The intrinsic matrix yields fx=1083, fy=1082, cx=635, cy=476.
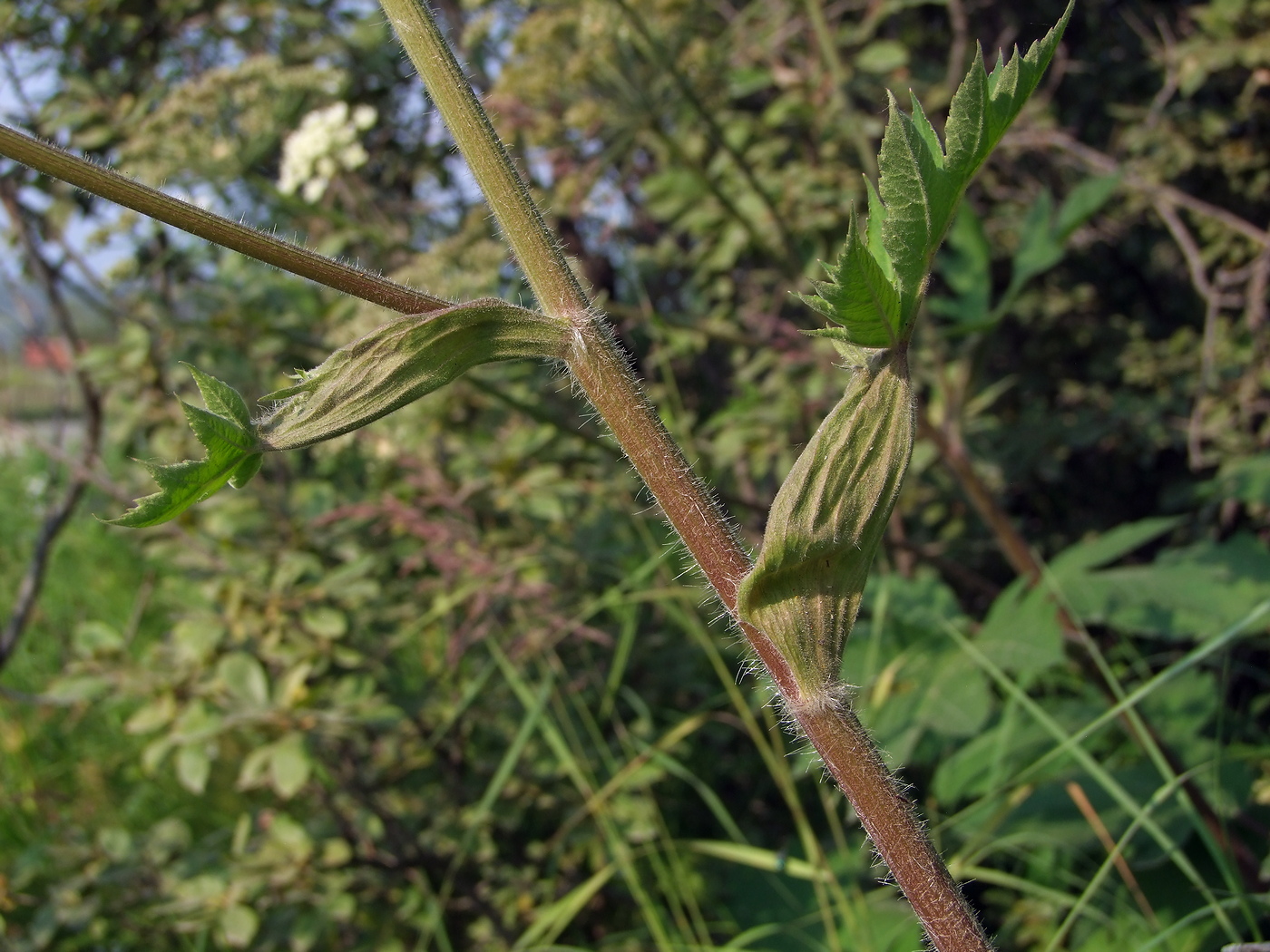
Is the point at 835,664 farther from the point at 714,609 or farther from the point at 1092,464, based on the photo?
the point at 1092,464

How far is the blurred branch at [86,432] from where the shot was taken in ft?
8.98

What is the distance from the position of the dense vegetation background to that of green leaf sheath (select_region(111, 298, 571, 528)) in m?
0.88

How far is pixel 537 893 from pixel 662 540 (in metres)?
0.89

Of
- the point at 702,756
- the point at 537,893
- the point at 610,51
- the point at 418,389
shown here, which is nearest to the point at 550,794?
the point at 537,893

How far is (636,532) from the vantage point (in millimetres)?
2719

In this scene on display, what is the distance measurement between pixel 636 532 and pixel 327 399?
195cm

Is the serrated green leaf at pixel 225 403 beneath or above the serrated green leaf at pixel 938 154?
above

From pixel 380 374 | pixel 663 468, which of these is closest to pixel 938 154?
pixel 663 468

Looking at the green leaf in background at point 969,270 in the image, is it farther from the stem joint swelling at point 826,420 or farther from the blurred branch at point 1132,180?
the stem joint swelling at point 826,420

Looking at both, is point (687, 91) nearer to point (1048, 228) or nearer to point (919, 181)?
point (1048, 228)

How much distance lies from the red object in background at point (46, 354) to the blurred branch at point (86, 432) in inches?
3.2

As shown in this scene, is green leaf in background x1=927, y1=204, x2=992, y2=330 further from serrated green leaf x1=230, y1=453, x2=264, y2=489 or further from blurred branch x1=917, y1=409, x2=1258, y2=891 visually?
serrated green leaf x1=230, y1=453, x2=264, y2=489

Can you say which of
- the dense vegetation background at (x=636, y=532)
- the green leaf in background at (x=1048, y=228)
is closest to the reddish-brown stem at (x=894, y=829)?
the dense vegetation background at (x=636, y=532)

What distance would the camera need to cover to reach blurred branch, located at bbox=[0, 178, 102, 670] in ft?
8.98
